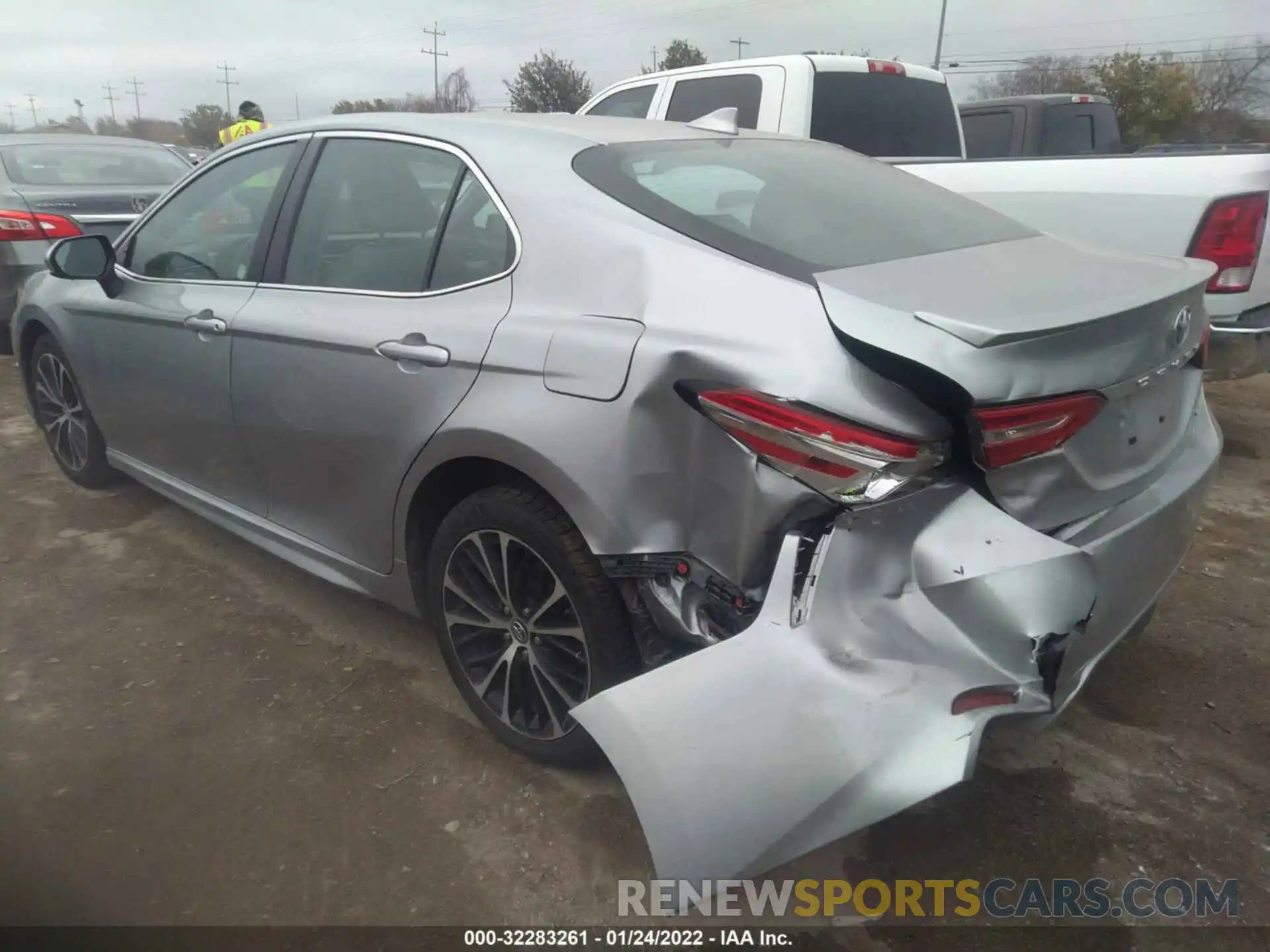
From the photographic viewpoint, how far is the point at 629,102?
265 inches

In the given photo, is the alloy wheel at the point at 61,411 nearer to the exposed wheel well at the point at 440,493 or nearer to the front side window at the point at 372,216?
the front side window at the point at 372,216

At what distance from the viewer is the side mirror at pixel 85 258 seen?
3.53 metres

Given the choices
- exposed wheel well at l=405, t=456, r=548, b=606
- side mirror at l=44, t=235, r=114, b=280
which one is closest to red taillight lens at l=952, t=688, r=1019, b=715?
exposed wheel well at l=405, t=456, r=548, b=606

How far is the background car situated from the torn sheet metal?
5985mm

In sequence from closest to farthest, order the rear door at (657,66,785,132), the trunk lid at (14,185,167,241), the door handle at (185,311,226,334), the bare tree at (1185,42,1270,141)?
the door handle at (185,311,226,334) < the rear door at (657,66,785,132) < the trunk lid at (14,185,167,241) < the bare tree at (1185,42,1270,141)

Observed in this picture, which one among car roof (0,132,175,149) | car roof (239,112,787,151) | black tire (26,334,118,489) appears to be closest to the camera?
car roof (239,112,787,151)

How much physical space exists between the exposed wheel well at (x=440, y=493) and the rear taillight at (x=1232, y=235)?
10.7ft

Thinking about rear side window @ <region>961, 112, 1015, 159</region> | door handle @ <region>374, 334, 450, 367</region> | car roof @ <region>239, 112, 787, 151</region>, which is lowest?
door handle @ <region>374, 334, 450, 367</region>

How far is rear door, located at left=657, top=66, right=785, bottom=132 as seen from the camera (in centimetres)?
567

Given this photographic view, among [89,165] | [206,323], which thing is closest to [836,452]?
[206,323]

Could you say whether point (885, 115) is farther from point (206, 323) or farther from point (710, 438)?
point (710, 438)

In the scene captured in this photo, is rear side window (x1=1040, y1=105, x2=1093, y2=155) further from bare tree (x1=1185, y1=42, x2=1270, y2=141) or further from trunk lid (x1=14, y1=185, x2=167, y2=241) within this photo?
bare tree (x1=1185, y1=42, x2=1270, y2=141)

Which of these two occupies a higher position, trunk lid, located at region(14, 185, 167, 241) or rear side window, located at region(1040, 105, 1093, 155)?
rear side window, located at region(1040, 105, 1093, 155)

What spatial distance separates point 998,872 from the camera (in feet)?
7.29
